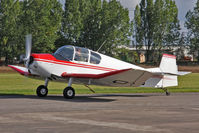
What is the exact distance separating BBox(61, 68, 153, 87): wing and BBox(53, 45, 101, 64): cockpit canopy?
2.64ft

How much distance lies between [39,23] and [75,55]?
58.7m

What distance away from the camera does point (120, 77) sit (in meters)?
16.1

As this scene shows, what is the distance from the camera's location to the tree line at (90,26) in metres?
73.1

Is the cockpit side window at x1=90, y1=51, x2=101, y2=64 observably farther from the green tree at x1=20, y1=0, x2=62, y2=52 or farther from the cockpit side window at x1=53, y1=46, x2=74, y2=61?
the green tree at x1=20, y1=0, x2=62, y2=52

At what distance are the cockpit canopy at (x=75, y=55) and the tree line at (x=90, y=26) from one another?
5643cm

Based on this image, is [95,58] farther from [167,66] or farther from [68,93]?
[167,66]

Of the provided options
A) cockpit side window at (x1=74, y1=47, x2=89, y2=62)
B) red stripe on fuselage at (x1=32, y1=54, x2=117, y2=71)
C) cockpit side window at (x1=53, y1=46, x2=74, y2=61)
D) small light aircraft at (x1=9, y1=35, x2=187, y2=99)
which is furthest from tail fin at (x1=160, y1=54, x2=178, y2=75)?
cockpit side window at (x1=53, y1=46, x2=74, y2=61)

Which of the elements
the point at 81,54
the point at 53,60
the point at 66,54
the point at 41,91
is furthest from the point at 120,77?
the point at 41,91

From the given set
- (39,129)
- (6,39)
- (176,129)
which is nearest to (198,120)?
Answer: (176,129)

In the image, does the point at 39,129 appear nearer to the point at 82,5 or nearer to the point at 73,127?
the point at 73,127

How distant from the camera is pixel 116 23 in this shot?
79.2 meters

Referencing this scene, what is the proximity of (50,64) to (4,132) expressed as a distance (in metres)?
8.94

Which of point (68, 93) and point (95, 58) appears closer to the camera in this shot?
point (68, 93)

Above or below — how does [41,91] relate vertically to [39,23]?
below
